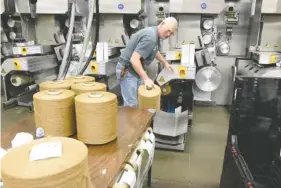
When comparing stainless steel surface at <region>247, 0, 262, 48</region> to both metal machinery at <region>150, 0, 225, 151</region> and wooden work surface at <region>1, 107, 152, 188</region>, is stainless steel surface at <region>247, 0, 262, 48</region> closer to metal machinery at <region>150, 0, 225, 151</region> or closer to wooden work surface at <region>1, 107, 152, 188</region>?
metal machinery at <region>150, 0, 225, 151</region>

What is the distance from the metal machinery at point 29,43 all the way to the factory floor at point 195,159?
533mm

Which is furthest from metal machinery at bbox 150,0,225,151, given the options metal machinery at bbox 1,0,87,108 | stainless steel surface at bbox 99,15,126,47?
metal machinery at bbox 1,0,87,108

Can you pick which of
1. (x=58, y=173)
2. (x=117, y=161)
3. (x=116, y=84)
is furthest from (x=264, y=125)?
(x=116, y=84)

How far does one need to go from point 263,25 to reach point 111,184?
12.1 feet

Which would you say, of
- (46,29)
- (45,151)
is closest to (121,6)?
(46,29)

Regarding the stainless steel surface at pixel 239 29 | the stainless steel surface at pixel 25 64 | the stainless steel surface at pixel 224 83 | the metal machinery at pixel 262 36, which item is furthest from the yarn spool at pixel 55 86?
the stainless steel surface at pixel 239 29

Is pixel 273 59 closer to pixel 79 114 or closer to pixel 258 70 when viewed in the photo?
pixel 258 70

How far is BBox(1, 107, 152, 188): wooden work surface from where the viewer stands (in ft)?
3.18

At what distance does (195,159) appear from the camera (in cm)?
261

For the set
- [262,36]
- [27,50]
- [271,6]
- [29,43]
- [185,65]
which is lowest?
[185,65]

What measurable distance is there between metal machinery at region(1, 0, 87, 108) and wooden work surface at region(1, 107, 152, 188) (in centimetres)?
255

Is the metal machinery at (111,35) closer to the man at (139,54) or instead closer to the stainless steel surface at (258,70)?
the man at (139,54)

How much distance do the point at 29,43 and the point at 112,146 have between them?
3.50 meters

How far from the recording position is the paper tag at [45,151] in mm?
688
